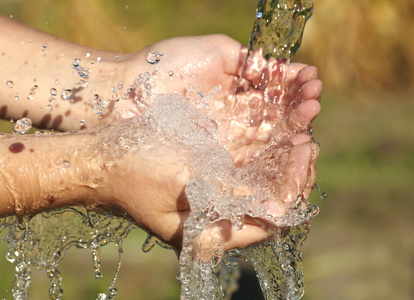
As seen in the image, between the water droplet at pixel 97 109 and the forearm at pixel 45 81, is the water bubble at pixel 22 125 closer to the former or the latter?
the forearm at pixel 45 81

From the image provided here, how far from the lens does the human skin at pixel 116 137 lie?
1406 mm

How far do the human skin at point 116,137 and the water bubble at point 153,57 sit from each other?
0.01 metres

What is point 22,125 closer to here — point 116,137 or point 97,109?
point 97,109

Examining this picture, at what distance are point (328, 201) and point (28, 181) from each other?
2.41 meters

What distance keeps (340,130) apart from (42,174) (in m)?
3.00

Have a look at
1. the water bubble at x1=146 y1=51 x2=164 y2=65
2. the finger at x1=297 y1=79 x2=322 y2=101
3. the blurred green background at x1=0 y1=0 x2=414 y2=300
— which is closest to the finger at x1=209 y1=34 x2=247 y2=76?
the water bubble at x1=146 y1=51 x2=164 y2=65

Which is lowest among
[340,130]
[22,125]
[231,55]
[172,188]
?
[340,130]

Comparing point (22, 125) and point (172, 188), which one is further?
point (22, 125)

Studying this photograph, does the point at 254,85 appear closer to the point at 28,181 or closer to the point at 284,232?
the point at 284,232

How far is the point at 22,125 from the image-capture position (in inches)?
72.3

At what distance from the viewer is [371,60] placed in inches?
174

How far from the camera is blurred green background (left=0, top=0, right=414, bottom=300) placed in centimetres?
309

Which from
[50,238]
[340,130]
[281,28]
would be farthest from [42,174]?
[340,130]

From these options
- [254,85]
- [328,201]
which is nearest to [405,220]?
[328,201]
